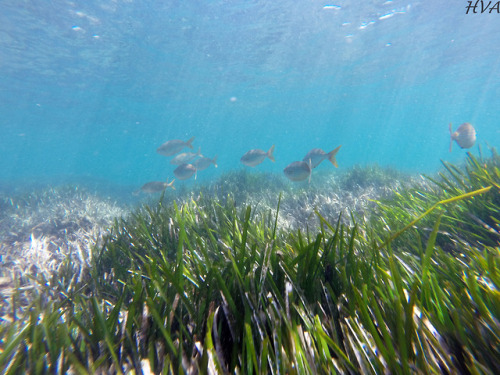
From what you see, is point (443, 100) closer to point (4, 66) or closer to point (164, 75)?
point (164, 75)

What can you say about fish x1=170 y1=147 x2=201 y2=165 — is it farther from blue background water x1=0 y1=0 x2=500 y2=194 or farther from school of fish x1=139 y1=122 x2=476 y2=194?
blue background water x1=0 y1=0 x2=500 y2=194

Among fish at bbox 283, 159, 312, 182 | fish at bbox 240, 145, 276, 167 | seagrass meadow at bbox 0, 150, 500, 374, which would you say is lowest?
fish at bbox 240, 145, 276, 167

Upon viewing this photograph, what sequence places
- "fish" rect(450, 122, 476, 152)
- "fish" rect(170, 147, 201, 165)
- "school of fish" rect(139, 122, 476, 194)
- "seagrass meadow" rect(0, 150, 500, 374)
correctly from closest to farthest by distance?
"seagrass meadow" rect(0, 150, 500, 374)
"fish" rect(450, 122, 476, 152)
"school of fish" rect(139, 122, 476, 194)
"fish" rect(170, 147, 201, 165)

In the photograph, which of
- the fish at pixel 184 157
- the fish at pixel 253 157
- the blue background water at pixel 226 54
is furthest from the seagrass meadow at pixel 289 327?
the blue background water at pixel 226 54

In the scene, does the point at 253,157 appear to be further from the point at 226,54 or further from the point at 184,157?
the point at 226,54

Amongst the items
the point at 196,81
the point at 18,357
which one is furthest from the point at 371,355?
the point at 196,81

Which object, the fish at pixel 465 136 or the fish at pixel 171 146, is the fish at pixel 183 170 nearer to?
the fish at pixel 171 146

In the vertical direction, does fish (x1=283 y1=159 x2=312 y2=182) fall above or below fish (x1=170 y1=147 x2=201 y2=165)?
above

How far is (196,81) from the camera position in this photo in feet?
106

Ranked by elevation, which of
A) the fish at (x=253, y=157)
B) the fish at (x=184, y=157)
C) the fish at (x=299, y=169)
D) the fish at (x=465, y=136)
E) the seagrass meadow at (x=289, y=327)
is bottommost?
the fish at (x=184, y=157)

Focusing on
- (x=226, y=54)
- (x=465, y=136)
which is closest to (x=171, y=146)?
(x=465, y=136)

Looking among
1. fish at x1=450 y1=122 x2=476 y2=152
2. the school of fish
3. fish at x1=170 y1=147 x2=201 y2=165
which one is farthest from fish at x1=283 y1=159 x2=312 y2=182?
fish at x1=170 y1=147 x2=201 y2=165

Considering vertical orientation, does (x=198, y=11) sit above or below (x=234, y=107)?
above

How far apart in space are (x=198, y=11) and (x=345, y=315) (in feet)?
72.3
